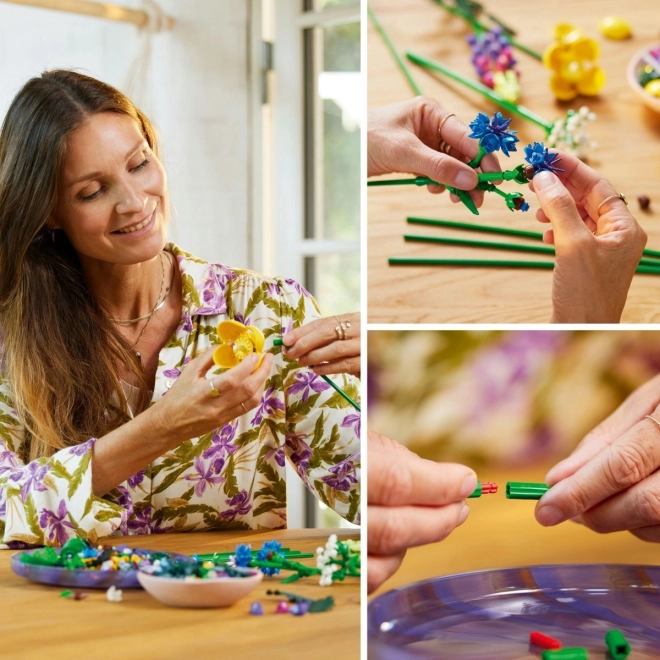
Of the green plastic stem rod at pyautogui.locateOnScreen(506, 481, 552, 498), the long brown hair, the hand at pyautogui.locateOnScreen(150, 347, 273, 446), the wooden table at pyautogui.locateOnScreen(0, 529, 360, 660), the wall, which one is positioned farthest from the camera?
the wall

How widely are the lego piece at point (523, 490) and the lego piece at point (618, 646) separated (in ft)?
0.34

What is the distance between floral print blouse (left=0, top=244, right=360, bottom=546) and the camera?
837mm

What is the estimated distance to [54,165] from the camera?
765mm

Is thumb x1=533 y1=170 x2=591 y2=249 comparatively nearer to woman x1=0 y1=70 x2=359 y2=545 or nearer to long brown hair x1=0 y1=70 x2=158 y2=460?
woman x1=0 y1=70 x2=359 y2=545

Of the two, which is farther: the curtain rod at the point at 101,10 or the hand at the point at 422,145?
the curtain rod at the point at 101,10

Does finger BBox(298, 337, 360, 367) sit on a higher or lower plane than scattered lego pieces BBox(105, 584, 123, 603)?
higher

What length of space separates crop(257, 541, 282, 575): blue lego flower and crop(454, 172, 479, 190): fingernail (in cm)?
29

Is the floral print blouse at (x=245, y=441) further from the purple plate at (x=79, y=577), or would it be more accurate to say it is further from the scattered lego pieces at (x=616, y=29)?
the scattered lego pieces at (x=616, y=29)

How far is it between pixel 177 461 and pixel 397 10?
1.63 feet

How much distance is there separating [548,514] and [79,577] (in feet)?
1.07

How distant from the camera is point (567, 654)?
0.47 metres

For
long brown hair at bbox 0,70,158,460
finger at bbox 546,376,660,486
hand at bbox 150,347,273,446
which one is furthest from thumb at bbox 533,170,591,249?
long brown hair at bbox 0,70,158,460

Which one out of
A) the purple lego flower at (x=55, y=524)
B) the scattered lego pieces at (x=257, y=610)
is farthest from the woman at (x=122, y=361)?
the scattered lego pieces at (x=257, y=610)

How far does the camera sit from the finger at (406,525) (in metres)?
0.53
